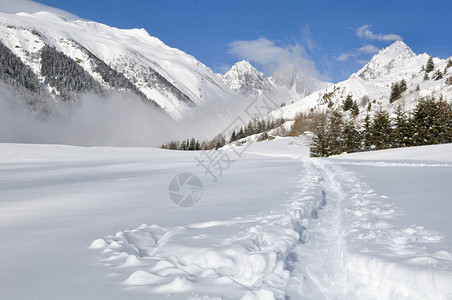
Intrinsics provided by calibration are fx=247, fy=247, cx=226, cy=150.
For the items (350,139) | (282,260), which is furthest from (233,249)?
(350,139)

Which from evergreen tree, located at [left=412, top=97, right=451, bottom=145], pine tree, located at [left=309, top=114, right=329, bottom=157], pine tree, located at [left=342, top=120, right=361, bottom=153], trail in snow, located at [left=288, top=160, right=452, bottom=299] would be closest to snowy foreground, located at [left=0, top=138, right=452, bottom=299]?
trail in snow, located at [left=288, top=160, right=452, bottom=299]

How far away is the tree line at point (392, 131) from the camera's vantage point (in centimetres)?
4097

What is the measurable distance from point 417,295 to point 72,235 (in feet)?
17.4

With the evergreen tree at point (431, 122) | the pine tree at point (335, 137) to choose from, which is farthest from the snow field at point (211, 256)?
the pine tree at point (335, 137)

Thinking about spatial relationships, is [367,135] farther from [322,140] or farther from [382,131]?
[322,140]

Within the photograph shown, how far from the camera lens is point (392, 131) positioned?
44.7 metres

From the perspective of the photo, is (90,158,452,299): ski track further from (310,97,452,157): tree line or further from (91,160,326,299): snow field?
(310,97,452,157): tree line

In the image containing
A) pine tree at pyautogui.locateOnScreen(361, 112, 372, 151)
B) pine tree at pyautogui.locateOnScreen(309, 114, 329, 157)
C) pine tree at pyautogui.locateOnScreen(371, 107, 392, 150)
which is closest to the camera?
pine tree at pyautogui.locateOnScreen(371, 107, 392, 150)

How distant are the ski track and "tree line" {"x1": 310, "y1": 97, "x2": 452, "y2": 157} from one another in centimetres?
4651

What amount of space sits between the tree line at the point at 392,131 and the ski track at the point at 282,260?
4651 cm

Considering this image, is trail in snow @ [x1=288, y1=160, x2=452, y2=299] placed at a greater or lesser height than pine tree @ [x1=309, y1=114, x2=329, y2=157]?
lesser

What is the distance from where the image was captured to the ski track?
114 inches

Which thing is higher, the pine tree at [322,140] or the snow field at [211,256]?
the pine tree at [322,140]

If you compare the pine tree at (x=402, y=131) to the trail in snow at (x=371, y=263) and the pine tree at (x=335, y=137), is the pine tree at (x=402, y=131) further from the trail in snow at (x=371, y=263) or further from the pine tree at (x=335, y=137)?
the trail in snow at (x=371, y=263)
